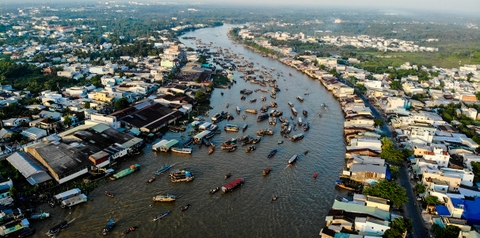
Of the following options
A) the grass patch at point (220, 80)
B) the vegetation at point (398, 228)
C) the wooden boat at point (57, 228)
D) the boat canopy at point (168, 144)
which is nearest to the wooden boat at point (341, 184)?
the vegetation at point (398, 228)

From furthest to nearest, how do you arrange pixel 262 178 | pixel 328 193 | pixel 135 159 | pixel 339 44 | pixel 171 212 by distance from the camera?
pixel 339 44, pixel 135 159, pixel 262 178, pixel 328 193, pixel 171 212

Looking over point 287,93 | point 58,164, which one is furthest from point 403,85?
point 58,164

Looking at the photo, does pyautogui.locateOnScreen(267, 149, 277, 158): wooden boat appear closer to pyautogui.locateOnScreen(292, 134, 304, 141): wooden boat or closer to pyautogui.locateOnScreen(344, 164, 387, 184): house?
pyautogui.locateOnScreen(292, 134, 304, 141): wooden boat

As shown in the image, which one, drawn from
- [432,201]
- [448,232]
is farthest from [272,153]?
[448,232]

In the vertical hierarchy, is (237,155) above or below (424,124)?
below

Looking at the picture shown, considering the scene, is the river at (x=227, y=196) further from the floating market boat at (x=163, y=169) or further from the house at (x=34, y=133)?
the house at (x=34, y=133)

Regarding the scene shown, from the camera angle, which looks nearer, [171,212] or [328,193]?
[171,212]

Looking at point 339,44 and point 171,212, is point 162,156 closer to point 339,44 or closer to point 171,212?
point 171,212

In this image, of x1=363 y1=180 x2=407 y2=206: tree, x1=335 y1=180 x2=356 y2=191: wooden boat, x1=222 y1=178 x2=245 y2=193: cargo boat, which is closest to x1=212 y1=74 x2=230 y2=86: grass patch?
x1=222 y1=178 x2=245 y2=193: cargo boat
